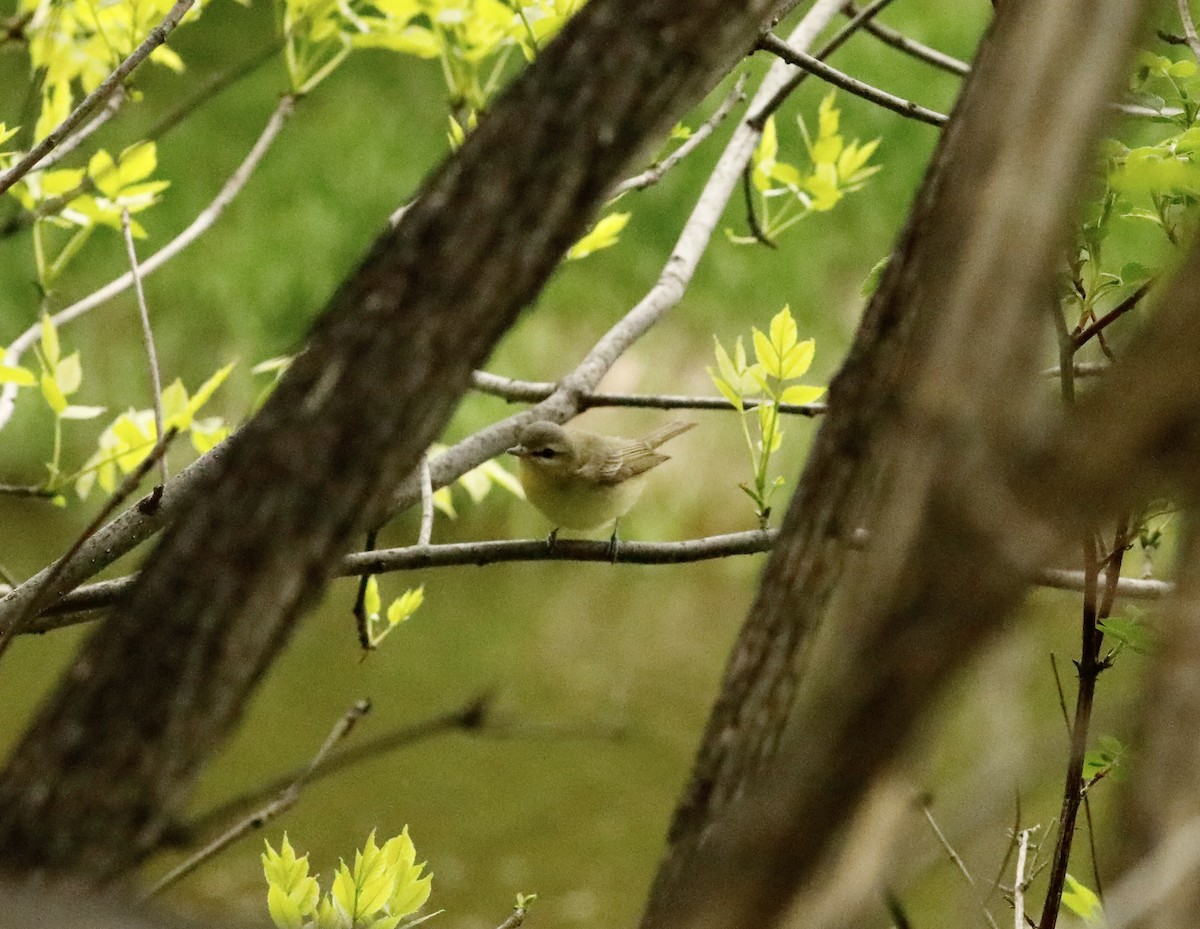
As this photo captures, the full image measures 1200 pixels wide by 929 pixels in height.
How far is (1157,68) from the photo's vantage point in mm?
1084

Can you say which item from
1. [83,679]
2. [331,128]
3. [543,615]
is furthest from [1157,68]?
[331,128]

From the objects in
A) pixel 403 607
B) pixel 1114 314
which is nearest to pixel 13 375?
pixel 403 607

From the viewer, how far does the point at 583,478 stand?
2.37 metres

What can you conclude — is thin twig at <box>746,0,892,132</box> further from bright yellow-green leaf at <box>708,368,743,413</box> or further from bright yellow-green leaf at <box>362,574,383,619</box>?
bright yellow-green leaf at <box>362,574,383,619</box>

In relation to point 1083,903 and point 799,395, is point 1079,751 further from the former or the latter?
point 799,395

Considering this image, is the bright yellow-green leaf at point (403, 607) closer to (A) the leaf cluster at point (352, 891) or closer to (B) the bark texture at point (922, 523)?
(A) the leaf cluster at point (352, 891)

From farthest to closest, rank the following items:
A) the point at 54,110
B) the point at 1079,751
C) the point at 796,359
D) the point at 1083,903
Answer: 1. the point at 54,110
2. the point at 796,359
3. the point at 1083,903
4. the point at 1079,751

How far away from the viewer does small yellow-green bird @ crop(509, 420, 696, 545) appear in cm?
229

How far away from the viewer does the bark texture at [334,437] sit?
0.51m

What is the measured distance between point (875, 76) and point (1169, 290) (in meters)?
4.48

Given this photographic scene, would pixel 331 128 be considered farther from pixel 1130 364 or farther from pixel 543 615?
pixel 1130 364

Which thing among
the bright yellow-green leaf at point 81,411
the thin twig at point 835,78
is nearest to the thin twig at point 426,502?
the bright yellow-green leaf at point 81,411

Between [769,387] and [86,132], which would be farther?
[86,132]

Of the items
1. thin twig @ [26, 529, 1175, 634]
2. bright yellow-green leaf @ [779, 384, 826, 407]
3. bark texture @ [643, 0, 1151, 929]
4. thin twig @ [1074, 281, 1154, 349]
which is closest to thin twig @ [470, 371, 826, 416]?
bright yellow-green leaf @ [779, 384, 826, 407]
